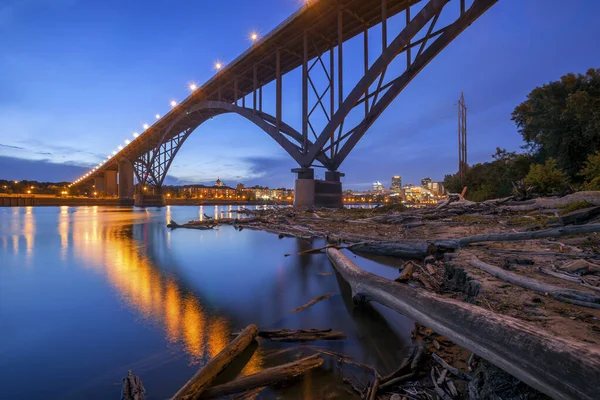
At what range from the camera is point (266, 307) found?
429cm

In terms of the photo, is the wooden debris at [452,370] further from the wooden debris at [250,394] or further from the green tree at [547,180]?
the green tree at [547,180]

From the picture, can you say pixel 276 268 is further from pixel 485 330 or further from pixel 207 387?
pixel 485 330

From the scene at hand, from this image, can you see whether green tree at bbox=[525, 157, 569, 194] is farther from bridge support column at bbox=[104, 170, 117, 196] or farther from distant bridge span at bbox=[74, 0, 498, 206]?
bridge support column at bbox=[104, 170, 117, 196]

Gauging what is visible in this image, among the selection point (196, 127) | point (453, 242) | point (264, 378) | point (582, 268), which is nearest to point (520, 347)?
point (264, 378)

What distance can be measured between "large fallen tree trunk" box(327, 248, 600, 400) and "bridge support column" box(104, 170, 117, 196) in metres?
103

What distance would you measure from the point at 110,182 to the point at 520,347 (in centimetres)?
10759

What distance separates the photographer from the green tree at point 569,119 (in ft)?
41.2

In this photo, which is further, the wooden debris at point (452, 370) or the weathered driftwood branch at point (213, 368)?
the wooden debris at point (452, 370)

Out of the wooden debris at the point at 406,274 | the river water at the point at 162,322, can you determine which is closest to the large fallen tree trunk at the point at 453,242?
the river water at the point at 162,322

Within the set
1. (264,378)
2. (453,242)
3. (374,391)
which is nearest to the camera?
(374,391)

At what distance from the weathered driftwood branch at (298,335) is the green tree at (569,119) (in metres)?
15.6

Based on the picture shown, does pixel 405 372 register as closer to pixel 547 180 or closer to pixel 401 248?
pixel 401 248

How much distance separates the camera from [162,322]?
12.2 ft

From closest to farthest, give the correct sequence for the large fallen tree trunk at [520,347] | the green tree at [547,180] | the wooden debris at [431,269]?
the large fallen tree trunk at [520,347] < the wooden debris at [431,269] < the green tree at [547,180]
